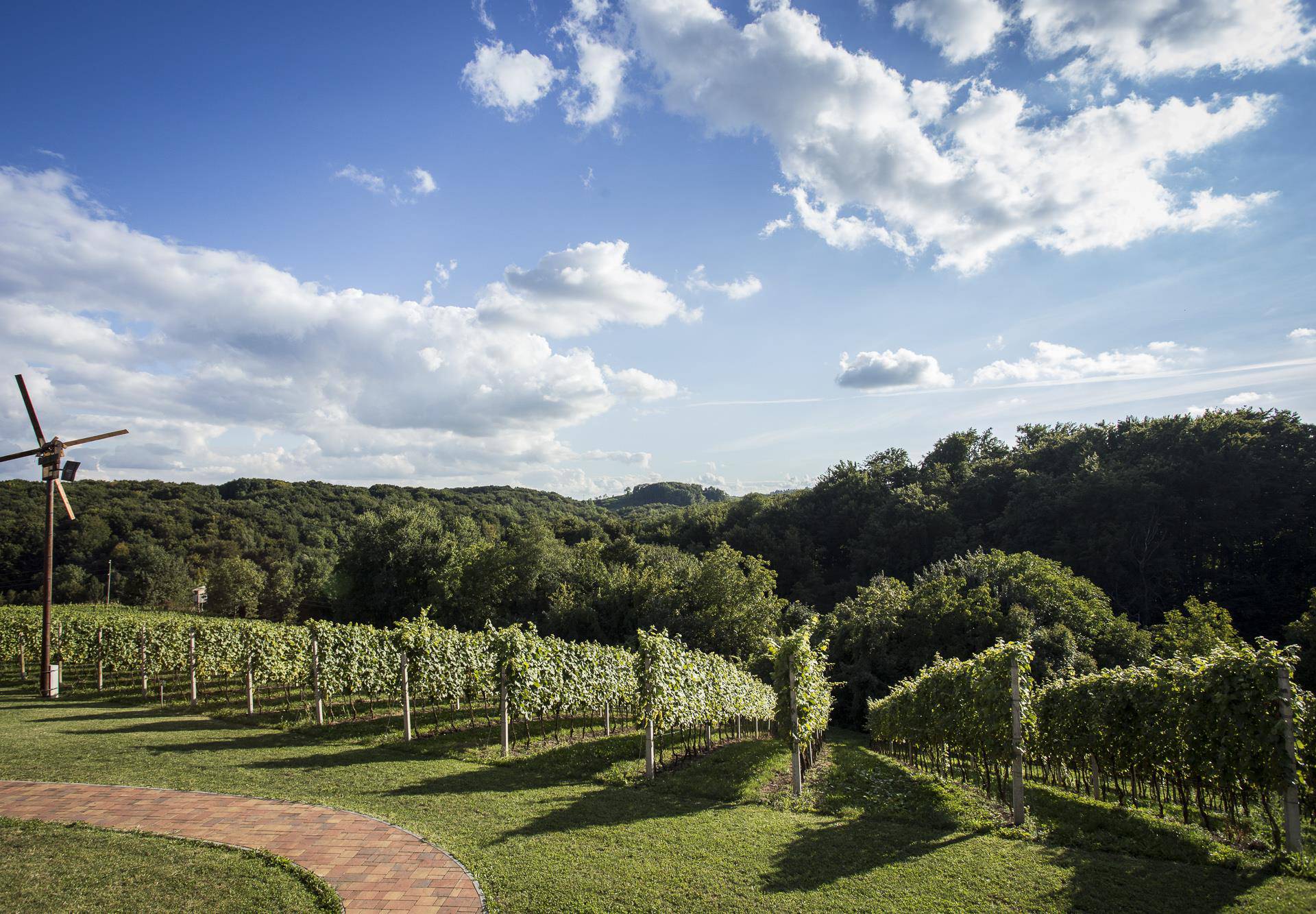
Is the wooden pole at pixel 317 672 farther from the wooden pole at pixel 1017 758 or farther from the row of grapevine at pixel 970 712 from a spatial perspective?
the wooden pole at pixel 1017 758

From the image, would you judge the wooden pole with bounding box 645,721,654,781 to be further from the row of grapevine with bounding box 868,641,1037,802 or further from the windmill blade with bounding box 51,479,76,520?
the windmill blade with bounding box 51,479,76,520

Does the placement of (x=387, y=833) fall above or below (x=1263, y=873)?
above

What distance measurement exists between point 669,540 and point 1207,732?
53.3 meters

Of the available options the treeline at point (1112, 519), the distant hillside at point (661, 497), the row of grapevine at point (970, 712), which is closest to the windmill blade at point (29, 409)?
the row of grapevine at point (970, 712)

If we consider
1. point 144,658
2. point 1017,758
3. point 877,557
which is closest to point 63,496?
point 144,658

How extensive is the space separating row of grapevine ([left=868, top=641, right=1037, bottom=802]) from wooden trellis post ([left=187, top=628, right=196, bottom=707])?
750 inches

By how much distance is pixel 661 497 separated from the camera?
123250 millimetres

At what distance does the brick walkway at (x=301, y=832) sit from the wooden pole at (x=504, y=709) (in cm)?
456

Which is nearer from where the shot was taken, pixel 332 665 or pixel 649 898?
pixel 649 898

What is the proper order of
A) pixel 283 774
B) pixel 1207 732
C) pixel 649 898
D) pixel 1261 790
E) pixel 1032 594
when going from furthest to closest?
pixel 1032 594, pixel 283 774, pixel 1207 732, pixel 1261 790, pixel 649 898

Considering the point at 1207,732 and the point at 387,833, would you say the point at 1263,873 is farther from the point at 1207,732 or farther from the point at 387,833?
the point at 387,833

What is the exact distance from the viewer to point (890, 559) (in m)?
50.7

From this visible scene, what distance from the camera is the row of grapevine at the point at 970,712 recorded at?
31.1 feet

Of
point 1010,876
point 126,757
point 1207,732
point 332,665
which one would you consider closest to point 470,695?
point 332,665
